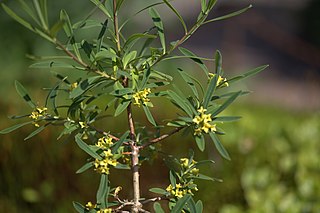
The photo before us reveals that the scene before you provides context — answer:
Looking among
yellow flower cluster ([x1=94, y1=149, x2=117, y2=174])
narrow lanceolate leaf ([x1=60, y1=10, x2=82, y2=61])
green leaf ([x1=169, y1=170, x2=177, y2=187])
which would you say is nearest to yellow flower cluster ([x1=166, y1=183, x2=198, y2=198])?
green leaf ([x1=169, y1=170, x2=177, y2=187])

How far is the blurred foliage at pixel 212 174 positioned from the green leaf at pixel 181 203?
4.44 feet

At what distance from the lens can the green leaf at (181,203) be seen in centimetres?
131

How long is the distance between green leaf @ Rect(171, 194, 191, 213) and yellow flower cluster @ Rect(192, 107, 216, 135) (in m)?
0.15

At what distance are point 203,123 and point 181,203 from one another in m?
0.19

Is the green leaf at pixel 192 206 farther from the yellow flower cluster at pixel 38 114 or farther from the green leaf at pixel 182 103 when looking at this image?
the yellow flower cluster at pixel 38 114

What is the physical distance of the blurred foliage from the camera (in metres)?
2.81

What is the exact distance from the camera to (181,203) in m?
1.32

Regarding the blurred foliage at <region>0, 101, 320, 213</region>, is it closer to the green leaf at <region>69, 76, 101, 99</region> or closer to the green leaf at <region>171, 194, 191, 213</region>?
the green leaf at <region>171, 194, 191, 213</region>

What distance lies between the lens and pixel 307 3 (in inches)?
505

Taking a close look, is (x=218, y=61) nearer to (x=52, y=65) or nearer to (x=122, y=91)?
(x=122, y=91)

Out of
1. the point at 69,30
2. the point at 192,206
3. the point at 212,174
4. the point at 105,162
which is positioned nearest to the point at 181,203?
the point at 192,206

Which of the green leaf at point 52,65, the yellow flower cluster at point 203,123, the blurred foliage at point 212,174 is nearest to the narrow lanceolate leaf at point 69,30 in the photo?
the green leaf at point 52,65

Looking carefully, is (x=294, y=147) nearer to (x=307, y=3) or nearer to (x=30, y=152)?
(x=30, y=152)

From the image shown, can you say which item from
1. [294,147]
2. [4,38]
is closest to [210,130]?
[294,147]
